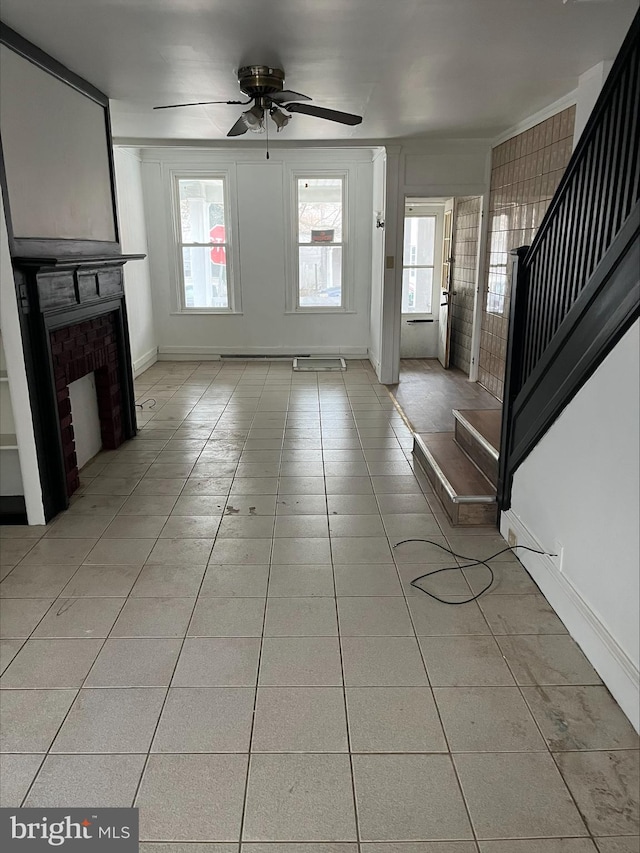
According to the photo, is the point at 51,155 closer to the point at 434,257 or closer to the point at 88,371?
the point at 88,371

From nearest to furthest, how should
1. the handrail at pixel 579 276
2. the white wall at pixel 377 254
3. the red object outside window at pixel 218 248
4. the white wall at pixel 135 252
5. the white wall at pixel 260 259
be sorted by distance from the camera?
the handrail at pixel 579 276
the white wall at pixel 377 254
the white wall at pixel 135 252
the white wall at pixel 260 259
the red object outside window at pixel 218 248

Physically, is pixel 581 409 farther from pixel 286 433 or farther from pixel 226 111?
pixel 226 111

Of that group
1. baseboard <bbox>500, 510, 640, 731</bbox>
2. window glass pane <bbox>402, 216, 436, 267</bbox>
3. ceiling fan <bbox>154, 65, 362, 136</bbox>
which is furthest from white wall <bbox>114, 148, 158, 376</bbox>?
baseboard <bbox>500, 510, 640, 731</bbox>

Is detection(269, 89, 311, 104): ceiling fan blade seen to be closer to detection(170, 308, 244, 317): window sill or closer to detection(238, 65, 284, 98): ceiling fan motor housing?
detection(238, 65, 284, 98): ceiling fan motor housing

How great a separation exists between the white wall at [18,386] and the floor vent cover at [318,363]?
4779 millimetres

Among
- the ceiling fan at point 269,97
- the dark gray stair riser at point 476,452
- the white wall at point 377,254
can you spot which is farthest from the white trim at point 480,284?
the ceiling fan at point 269,97

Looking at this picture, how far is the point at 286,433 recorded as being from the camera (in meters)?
5.29

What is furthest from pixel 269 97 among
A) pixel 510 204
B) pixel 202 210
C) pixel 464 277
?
pixel 202 210

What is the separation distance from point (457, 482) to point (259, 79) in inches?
110

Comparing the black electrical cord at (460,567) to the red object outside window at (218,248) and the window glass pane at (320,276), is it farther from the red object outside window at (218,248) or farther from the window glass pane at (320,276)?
the red object outside window at (218,248)

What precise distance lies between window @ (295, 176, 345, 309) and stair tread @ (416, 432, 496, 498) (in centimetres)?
441

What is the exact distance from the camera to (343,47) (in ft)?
11.3

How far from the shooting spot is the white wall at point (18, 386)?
317 cm

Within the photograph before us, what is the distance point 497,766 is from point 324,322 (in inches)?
282
